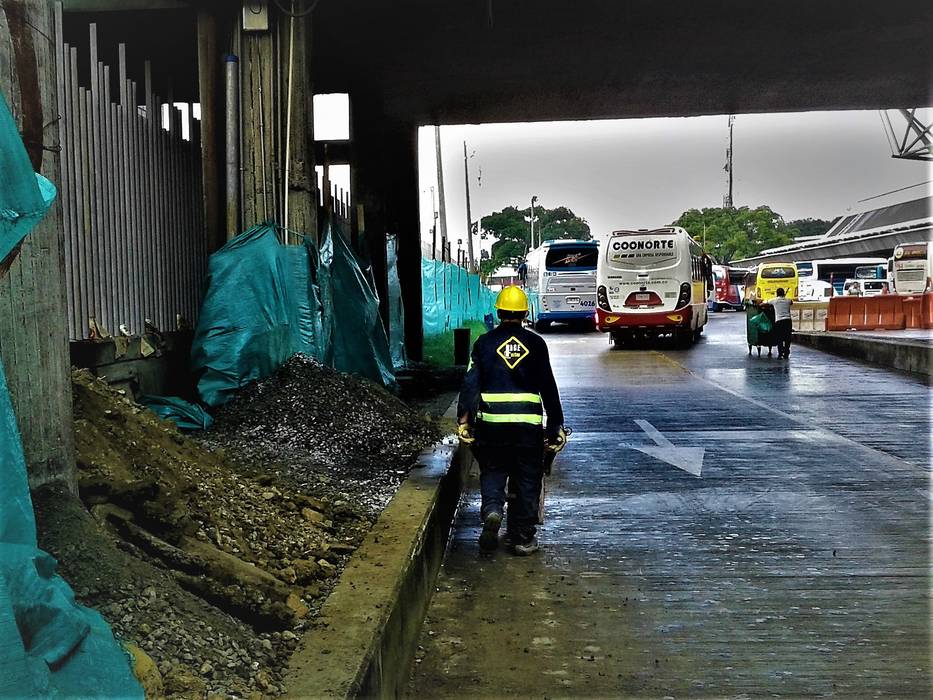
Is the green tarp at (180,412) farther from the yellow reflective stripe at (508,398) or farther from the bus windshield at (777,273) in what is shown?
the bus windshield at (777,273)

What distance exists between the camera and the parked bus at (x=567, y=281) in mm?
33688

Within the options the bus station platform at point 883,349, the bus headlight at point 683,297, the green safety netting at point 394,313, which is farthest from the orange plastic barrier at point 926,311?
the green safety netting at point 394,313

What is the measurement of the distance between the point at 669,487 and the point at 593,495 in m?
0.72

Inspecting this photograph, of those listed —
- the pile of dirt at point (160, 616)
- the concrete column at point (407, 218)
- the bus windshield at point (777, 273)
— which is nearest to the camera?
the pile of dirt at point (160, 616)

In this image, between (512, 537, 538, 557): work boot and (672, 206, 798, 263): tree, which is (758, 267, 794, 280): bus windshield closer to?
(512, 537, 538, 557): work boot

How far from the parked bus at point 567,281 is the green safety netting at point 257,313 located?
2420 centimetres

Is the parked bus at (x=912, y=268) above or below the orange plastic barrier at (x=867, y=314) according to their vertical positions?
above

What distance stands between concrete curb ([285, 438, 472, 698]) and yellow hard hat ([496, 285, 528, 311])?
4.30 feet

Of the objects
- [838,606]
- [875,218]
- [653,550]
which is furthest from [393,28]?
[875,218]

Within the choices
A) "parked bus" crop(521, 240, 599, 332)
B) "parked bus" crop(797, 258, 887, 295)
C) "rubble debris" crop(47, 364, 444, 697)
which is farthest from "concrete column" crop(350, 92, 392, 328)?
"parked bus" crop(797, 258, 887, 295)

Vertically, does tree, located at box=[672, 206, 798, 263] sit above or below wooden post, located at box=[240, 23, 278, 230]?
above

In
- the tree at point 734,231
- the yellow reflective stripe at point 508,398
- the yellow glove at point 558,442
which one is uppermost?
the tree at point 734,231

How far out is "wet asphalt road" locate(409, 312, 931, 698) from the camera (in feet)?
12.9

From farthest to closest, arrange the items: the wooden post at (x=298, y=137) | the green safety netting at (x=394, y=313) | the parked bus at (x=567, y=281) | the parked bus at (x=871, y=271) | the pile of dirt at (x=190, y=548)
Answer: the parked bus at (x=871, y=271), the parked bus at (x=567, y=281), the green safety netting at (x=394, y=313), the wooden post at (x=298, y=137), the pile of dirt at (x=190, y=548)
